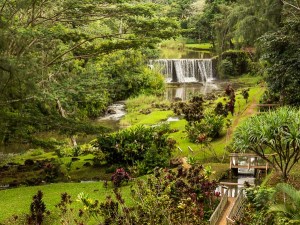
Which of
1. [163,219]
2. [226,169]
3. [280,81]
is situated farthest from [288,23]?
[163,219]

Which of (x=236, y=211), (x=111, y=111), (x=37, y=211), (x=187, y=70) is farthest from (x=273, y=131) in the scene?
(x=187, y=70)

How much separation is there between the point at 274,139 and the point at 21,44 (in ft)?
28.8

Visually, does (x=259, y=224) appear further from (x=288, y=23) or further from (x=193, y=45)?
(x=193, y=45)

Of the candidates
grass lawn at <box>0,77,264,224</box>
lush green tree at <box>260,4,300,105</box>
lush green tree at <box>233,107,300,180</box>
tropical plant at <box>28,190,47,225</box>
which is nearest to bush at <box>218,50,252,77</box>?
grass lawn at <box>0,77,264,224</box>

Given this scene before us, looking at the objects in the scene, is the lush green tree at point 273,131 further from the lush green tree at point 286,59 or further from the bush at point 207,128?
the bush at point 207,128

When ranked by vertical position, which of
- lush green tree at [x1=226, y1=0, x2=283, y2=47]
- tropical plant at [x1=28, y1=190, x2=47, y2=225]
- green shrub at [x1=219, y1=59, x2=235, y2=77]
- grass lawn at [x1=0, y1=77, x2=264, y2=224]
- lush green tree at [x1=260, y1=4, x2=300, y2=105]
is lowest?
grass lawn at [x1=0, y1=77, x2=264, y2=224]

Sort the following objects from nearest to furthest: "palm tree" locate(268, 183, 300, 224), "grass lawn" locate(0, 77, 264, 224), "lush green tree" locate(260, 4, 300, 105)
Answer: "palm tree" locate(268, 183, 300, 224) → "grass lawn" locate(0, 77, 264, 224) → "lush green tree" locate(260, 4, 300, 105)

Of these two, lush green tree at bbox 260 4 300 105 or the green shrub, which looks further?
the green shrub

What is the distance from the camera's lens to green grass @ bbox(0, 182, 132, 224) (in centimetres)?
1166

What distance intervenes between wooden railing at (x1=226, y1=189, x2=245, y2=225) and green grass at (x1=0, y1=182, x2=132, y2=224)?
3021 millimetres

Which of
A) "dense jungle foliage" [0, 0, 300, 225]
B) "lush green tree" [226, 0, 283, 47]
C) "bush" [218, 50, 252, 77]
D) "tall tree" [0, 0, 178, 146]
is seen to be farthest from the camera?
"bush" [218, 50, 252, 77]

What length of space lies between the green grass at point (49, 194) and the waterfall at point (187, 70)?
104 feet

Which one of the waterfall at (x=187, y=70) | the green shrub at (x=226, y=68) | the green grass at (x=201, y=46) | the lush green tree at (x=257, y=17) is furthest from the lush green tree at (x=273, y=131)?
the green grass at (x=201, y=46)

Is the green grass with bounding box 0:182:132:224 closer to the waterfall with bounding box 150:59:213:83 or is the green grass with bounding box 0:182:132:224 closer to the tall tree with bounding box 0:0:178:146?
the tall tree with bounding box 0:0:178:146
